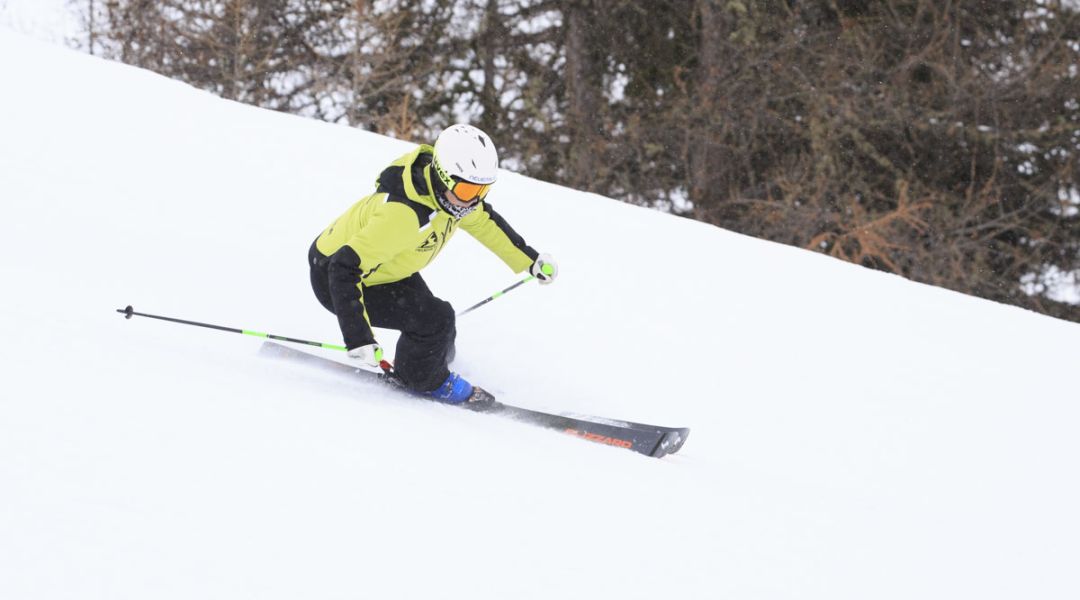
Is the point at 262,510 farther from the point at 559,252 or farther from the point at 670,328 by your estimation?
the point at 559,252

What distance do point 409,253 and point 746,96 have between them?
30.5 feet

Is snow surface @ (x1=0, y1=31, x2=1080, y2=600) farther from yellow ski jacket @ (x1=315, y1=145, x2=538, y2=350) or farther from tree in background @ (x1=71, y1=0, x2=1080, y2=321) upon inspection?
tree in background @ (x1=71, y1=0, x2=1080, y2=321)

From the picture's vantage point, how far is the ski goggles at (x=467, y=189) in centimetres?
351

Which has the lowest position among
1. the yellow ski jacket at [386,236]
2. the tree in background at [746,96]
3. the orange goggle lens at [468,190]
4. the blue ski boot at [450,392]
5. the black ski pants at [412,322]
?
the blue ski boot at [450,392]

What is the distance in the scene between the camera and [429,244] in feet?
12.4

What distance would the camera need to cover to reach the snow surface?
2.07m

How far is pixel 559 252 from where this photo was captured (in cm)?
553

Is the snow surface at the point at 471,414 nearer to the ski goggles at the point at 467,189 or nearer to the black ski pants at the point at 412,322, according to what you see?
the black ski pants at the point at 412,322

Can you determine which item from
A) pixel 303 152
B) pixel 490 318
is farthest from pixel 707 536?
pixel 303 152

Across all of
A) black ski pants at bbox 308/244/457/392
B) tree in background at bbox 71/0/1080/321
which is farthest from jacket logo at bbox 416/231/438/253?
tree in background at bbox 71/0/1080/321

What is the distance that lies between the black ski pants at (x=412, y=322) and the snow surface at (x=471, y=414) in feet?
0.82

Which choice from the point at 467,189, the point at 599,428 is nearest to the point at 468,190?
the point at 467,189

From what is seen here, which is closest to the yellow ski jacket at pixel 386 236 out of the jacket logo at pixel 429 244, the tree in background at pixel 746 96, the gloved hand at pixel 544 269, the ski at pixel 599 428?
the jacket logo at pixel 429 244

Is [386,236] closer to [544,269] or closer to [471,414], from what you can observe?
[471,414]
